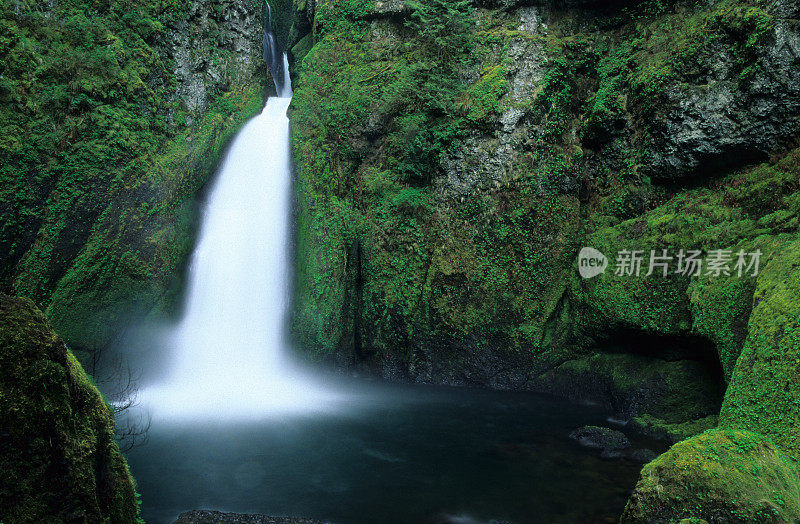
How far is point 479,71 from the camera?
37.0ft

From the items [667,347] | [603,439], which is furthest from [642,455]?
[667,347]

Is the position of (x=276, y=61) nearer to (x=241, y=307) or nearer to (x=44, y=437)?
(x=241, y=307)

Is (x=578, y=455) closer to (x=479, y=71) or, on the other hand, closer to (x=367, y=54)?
(x=479, y=71)

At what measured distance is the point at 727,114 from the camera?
8430mm

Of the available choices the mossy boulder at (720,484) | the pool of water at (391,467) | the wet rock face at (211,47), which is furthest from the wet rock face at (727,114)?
the wet rock face at (211,47)

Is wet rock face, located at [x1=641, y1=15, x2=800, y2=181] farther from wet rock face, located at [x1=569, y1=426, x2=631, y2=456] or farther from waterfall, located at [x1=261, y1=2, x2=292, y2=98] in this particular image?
waterfall, located at [x1=261, y1=2, x2=292, y2=98]

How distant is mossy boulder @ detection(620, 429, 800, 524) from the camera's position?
11.6 feet

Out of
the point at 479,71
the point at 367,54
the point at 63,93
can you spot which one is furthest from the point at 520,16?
the point at 63,93

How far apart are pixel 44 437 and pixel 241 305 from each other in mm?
8693

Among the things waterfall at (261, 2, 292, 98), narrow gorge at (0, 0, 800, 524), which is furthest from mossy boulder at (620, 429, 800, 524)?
waterfall at (261, 2, 292, 98)

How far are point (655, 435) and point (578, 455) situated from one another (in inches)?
65.2

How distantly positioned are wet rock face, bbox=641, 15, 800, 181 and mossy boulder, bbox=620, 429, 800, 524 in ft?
20.7

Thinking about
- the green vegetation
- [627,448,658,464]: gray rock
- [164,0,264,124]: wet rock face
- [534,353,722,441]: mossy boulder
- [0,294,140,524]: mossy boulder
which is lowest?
[627,448,658,464]: gray rock

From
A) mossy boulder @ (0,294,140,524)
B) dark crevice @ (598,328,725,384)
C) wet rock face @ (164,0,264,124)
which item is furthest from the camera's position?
wet rock face @ (164,0,264,124)
